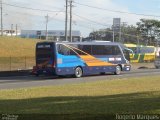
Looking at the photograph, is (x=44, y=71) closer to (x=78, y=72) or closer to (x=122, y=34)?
(x=78, y=72)

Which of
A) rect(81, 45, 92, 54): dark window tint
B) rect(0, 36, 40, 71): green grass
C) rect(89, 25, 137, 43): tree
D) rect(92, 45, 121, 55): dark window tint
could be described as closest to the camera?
rect(81, 45, 92, 54): dark window tint

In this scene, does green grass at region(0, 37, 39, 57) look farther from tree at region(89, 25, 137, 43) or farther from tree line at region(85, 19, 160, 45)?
tree at region(89, 25, 137, 43)

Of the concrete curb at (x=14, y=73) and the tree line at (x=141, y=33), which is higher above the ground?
the tree line at (x=141, y=33)

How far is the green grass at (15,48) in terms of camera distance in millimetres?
64588

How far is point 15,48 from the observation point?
227ft

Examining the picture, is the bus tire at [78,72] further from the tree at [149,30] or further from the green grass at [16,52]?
the tree at [149,30]

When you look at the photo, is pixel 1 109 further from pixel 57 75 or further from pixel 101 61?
pixel 101 61

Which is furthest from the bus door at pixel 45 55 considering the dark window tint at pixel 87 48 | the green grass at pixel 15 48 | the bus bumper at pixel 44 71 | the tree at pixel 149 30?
the tree at pixel 149 30

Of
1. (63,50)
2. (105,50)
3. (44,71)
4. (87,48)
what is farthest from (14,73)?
(105,50)

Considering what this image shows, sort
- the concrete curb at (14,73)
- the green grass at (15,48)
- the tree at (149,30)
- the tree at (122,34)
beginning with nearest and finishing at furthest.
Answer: the concrete curb at (14,73), the green grass at (15,48), the tree at (149,30), the tree at (122,34)

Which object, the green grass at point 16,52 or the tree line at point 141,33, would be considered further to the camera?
the tree line at point 141,33

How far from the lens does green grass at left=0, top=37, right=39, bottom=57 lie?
64.6 m

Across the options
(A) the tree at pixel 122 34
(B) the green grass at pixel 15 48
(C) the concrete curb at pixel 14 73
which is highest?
(A) the tree at pixel 122 34

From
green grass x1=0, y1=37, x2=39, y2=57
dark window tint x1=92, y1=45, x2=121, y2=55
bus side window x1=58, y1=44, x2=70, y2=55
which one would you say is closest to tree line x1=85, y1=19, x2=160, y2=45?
green grass x1=0, y1=37, x2=39, y2=57
